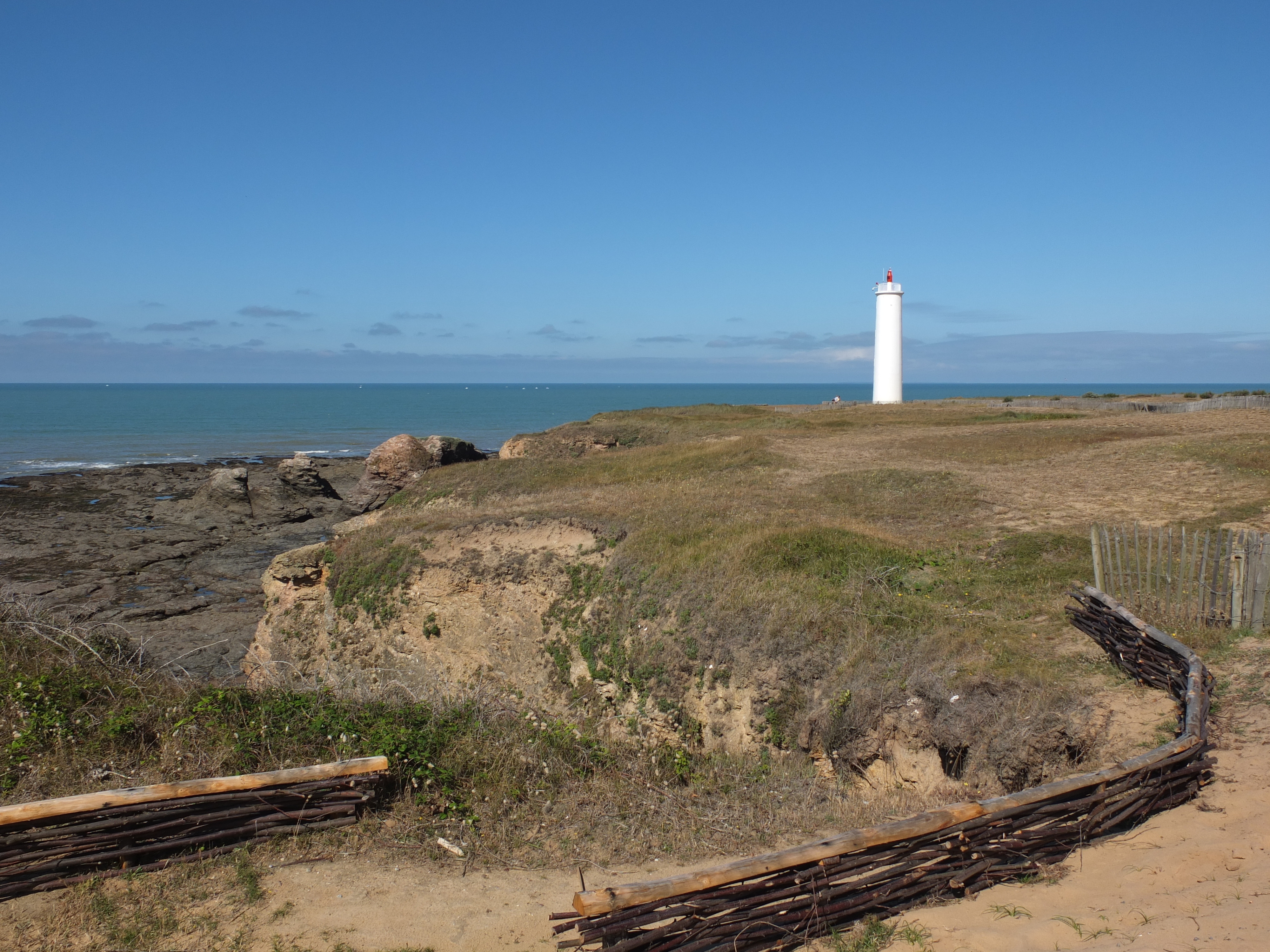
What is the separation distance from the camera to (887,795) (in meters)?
8.64

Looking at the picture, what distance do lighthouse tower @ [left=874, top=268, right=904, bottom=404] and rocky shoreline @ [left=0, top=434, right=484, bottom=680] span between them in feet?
106

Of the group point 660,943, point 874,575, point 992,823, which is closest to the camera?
point 660,943

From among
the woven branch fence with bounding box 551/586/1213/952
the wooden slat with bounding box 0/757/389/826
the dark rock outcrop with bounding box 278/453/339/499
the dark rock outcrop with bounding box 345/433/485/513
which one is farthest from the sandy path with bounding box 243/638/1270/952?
the dark rock outcrop with bounding box 278/453/339/499

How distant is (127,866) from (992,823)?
6356 millimetres

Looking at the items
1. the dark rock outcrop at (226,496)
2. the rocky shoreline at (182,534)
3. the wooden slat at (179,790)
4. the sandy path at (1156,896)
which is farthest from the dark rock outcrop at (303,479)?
the sandy path at (1156,896)

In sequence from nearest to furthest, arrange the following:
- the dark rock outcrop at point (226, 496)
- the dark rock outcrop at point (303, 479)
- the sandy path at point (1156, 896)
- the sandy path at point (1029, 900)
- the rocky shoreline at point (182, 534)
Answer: the sandy path at point (1156, 896) < the sandy path at point (1029, 900) < the rocky shoreline at point (182, 534) < the dark rock outcrop at point (226, 496) < the dark rock outcrop at point (303, 479)

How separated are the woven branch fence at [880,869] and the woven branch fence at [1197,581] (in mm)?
3954

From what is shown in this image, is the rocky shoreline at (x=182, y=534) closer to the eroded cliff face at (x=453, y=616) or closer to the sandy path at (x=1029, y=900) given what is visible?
the eroded cliff face at (x=453, y=616)

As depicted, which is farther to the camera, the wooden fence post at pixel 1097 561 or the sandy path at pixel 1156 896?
the wooden fence post at pixel 1097 561

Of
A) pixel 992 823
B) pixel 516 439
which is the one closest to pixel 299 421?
pixel 516 439

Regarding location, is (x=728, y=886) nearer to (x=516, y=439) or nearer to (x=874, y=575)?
(x=874, y=575)

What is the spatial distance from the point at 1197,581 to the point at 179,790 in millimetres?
12358

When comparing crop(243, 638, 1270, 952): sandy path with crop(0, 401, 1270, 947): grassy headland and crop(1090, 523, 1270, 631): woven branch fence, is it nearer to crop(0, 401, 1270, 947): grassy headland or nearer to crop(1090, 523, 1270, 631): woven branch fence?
crop(0, 401, 1270, 947): grassy headland

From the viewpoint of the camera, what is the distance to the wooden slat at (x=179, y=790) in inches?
230
